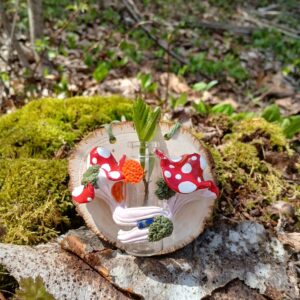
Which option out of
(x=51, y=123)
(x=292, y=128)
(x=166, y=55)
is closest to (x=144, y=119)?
(x=51, y=123)

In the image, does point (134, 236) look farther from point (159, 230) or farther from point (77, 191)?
point (77, 191)

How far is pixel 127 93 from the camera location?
456 centimetres

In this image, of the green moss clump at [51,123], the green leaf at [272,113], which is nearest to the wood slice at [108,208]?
the green moss clump at [51,123]

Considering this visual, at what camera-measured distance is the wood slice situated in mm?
2037

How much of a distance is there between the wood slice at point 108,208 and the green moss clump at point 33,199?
213 millimetres

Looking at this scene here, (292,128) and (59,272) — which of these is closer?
(59,272)

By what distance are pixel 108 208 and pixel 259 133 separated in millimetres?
1540

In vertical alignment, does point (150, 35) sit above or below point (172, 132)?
below

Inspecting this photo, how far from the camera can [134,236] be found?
1903mm

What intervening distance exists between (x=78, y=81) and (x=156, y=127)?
2838 mm

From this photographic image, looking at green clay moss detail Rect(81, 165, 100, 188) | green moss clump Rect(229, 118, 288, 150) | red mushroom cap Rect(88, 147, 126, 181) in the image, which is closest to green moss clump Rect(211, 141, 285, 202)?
green moss clump Rect(229, 118, 288, 150)

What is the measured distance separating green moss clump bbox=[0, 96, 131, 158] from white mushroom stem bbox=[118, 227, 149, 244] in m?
1.06

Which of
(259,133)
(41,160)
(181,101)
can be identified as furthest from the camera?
(181,101)

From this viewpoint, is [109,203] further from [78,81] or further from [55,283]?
[78,81]
